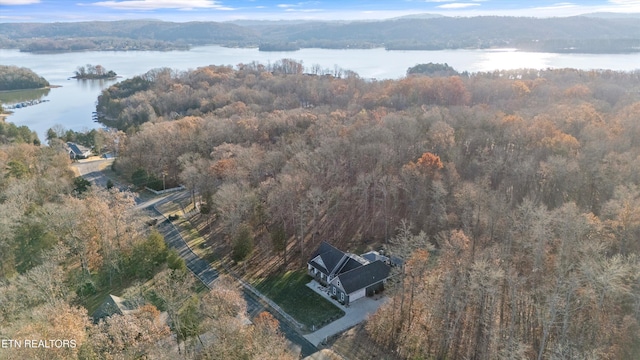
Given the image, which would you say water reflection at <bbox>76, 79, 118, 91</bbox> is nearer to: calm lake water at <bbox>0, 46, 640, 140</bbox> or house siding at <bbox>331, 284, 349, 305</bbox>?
calm lake water at <bbox>0, 46, 640, 140</bbox>

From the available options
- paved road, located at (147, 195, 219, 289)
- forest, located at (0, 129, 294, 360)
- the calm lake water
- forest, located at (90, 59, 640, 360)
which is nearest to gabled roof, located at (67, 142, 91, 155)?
forest, located at (90, 59, 640, 360)

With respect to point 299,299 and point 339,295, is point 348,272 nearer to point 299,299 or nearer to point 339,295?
point 339,295

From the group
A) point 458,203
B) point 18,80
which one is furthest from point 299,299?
point 18,80

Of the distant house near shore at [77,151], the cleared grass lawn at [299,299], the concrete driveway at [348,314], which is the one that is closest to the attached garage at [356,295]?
the concrete driveway at [348,314]

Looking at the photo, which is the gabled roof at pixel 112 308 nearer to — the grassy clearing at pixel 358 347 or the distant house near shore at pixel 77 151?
the grassy clearing at pixel 358 347

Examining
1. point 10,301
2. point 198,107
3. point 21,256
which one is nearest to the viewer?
point 10,301

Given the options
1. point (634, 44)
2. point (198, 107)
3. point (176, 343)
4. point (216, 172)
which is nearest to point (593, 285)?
point (176, 343)

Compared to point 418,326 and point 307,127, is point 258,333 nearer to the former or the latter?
point 418,326
